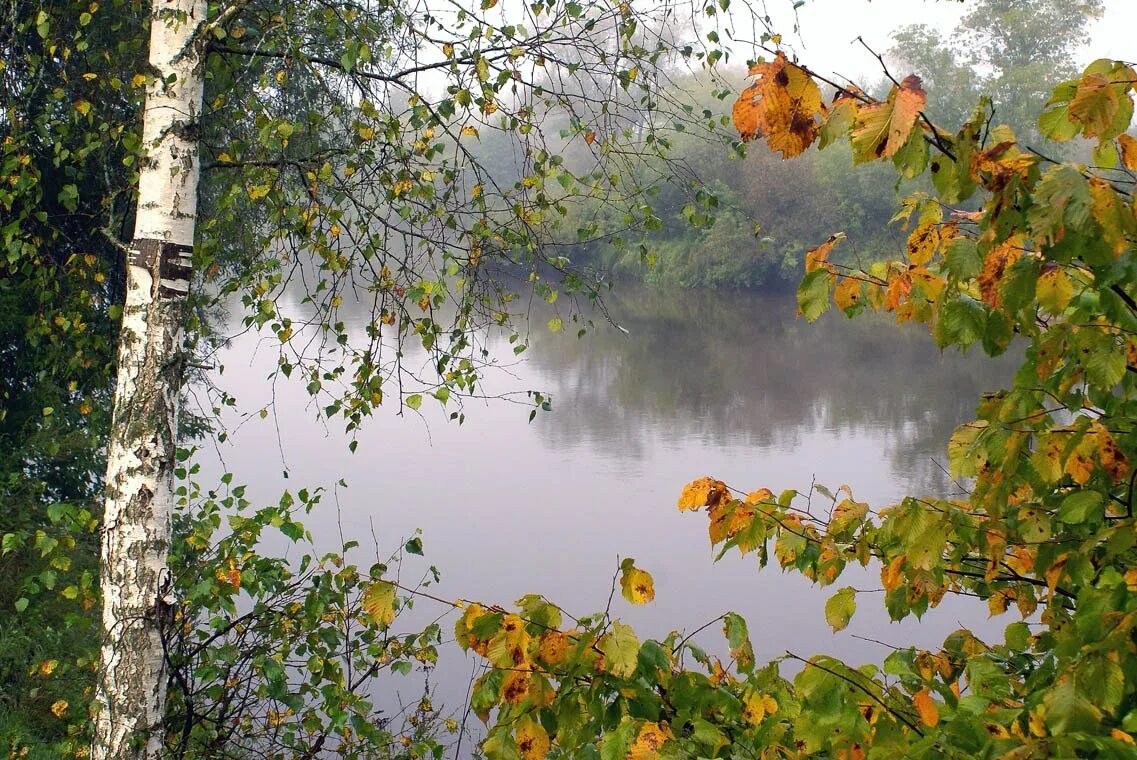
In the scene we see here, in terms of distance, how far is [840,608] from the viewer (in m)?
1.83

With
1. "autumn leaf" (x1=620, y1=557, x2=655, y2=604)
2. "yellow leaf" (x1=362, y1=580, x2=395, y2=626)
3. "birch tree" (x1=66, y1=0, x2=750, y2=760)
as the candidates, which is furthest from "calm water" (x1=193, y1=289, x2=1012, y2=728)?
"autumn leaf" (x1=620, y1=557, x2=655, y2=604)

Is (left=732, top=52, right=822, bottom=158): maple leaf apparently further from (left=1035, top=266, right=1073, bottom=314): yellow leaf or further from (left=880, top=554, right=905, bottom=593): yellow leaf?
(left=880, top=554, right=905, bottom=593): yellow leaf

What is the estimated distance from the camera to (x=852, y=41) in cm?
148

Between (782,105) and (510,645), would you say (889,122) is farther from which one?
(510,645)

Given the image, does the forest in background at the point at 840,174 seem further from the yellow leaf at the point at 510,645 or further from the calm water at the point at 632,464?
the yellow leaf at the point at 510,645

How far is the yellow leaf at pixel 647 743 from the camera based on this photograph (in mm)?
1398

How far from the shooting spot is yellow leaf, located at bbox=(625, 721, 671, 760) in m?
1.40

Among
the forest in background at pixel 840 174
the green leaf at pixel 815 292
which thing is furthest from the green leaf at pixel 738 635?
the forest in background at pixel 840 174

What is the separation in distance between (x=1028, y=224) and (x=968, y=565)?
1.05 metres

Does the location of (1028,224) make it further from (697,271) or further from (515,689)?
(697,271)

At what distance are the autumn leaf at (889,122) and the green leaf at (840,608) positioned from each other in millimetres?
890

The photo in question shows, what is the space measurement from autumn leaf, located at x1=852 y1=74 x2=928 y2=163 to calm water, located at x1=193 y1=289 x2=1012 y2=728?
2241mm

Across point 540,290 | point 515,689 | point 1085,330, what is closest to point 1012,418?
point 1085,330

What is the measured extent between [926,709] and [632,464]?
339 inches
